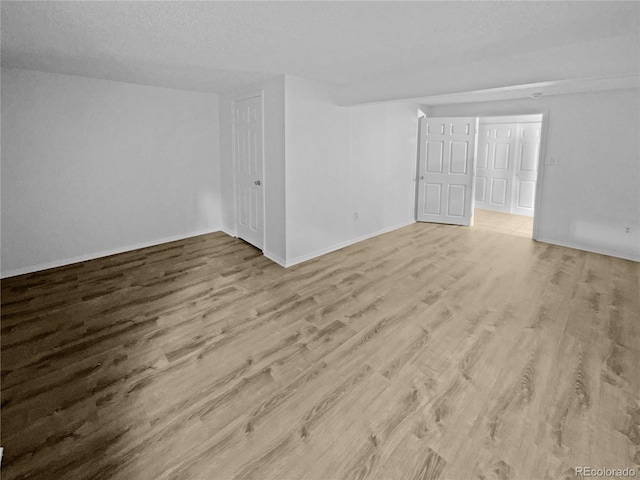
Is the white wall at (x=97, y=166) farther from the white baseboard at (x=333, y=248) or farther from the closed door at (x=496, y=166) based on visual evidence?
the closed door at (x=496, y=166)

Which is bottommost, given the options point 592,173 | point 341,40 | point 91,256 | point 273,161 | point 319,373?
point 319,373

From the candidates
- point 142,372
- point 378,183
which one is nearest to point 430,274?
point 378,183

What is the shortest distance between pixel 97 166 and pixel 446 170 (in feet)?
18.5

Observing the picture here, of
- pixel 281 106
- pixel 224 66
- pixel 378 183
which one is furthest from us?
pixel 378 183

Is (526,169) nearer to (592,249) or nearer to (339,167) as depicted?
(592,249)

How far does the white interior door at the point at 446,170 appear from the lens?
6156 mm

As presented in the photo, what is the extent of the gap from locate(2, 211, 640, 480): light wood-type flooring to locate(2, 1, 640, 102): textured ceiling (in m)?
2.16

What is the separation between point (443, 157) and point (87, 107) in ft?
18.5

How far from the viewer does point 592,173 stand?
4863 millimetres

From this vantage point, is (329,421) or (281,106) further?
(281,106)

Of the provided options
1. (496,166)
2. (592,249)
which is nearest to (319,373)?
(592,249)

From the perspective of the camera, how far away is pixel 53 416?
78.5 inches

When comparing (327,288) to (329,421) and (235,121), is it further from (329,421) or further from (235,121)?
(235,121)

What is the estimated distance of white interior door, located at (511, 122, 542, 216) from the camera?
7078mm
